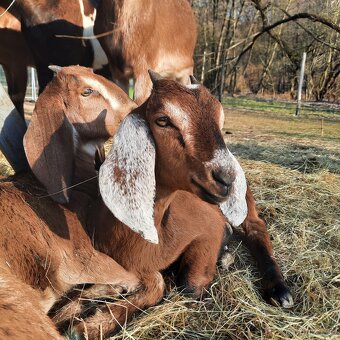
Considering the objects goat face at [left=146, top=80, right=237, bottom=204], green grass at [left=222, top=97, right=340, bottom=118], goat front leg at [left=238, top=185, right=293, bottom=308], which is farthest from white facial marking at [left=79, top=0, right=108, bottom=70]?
green grass at [left=222, top=97, right=340, bottom=118]

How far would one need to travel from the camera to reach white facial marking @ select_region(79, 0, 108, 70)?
4332 mm

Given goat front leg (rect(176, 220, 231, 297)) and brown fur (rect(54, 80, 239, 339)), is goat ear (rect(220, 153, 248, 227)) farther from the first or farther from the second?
goat front leg (rect(176, 220, 231, 297))

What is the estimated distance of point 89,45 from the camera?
4.40 metres

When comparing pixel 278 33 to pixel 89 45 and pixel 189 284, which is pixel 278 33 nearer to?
pixel 89 45

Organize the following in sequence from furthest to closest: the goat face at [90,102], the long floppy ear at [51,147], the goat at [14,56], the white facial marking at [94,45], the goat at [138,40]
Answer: the goat at [14,56] < the white facial marking at [94,45] < the goat at [138,40] < the goat face at [90,102] < the long floppy ear at [51,147]

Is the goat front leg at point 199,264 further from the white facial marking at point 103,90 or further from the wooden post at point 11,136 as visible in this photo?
the wooden post at point 11,136

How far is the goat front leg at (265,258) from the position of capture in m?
2.29

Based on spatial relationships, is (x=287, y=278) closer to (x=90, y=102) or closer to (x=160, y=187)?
(x=160, y=187)

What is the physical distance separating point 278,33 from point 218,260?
69.7ft

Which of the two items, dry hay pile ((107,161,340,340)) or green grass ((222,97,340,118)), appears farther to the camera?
green grass ((222,97,340,118))

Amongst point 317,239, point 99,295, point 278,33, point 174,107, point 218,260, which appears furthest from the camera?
point 278,33

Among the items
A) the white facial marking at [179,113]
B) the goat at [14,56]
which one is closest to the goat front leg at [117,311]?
the white facial marking at [179,113]

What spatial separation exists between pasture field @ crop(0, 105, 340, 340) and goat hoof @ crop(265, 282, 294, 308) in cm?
4

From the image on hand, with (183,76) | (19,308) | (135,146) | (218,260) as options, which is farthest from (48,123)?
(183,76)
